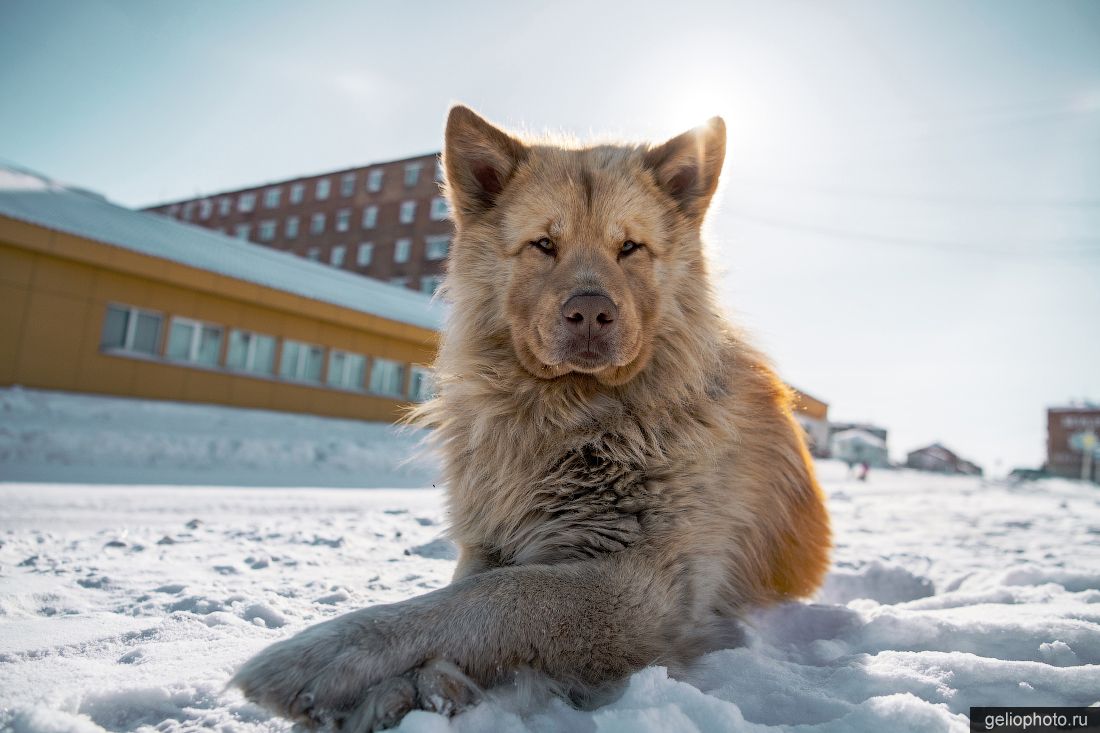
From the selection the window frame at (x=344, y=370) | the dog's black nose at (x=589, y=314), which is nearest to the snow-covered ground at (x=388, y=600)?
the dog's black nose at (x=589, y=314)

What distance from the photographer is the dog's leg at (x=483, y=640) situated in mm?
1619

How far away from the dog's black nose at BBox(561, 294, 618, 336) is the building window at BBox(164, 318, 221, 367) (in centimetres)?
1815

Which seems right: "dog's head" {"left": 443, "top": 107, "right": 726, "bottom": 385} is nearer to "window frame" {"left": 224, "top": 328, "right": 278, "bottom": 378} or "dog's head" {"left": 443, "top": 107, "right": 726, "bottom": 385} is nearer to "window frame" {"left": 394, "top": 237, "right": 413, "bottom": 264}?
"window frame" {"left": 224, "top": 328, "right": 278, "bottom": 378}

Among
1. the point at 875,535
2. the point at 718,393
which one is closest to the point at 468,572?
the point at 718,393

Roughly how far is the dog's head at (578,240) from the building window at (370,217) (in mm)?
49611

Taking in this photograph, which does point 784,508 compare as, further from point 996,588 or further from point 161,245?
point 161,245

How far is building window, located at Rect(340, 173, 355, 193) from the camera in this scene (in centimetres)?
5134

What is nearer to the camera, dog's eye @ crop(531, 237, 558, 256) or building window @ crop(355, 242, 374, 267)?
dog's eye @ crop(531, 237, 558, 256)

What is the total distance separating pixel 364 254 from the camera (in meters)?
50.5

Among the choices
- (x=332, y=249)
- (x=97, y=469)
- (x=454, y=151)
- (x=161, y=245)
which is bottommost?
(x=97, y=469)

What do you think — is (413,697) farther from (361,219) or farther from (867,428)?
(867,428)

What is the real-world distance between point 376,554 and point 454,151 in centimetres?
258

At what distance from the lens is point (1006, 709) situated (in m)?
1.80

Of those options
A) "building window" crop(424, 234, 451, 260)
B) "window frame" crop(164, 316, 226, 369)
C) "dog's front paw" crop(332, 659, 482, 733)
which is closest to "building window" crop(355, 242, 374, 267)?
"building window" crop(424, 234, 451, 260)
